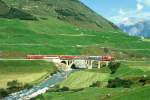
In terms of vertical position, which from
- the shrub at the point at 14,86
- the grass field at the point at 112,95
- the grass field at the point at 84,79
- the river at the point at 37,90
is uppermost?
the grass field at the point at 112,95

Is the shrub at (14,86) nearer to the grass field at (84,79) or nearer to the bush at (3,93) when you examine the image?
the bush at (3,93)

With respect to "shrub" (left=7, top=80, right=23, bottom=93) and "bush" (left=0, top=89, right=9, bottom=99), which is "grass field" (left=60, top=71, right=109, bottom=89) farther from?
"bush" (left=0, top=89, right=9, bottom=99)

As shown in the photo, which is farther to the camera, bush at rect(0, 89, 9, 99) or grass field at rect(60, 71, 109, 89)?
grass field at rect(60, 71, 109, 89)

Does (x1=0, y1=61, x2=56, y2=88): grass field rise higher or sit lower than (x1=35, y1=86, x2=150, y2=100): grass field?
lower

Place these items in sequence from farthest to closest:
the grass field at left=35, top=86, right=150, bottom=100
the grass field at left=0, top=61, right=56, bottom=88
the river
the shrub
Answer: the grass field at left=0, top=61, right=56, bottom=88 < the shrub < the river < the grass field at left=35, top=86, right=150, bottom=100

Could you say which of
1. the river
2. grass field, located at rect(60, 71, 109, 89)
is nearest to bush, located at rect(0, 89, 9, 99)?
the river

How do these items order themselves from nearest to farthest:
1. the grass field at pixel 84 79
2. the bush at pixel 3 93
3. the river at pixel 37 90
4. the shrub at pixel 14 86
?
the river at pixel 37 90 → the bush at pixel 3 93 → the grass field at pixel 84 79 → the shrub at pixel 14 86

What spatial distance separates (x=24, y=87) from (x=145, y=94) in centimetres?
9018

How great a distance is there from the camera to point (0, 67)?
195500mm

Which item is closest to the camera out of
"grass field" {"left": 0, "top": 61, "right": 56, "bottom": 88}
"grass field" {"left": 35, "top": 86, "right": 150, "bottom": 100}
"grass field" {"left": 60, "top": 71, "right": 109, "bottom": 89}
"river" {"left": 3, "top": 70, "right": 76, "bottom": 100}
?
"grass field" {"left": 35, "top": 86, "right": 150, "bottom": 100}

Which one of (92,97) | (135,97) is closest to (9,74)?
(92,97)

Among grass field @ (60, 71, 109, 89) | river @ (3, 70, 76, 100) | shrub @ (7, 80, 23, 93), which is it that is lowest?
shrub @ (7, 80, 23, 93)

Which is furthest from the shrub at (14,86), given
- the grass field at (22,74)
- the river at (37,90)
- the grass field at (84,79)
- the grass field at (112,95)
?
the grass field at (112,95)

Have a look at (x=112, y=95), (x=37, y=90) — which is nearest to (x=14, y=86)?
(x=37, y=90)
